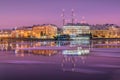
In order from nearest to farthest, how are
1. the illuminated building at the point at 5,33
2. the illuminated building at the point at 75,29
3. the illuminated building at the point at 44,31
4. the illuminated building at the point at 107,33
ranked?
the illuminated building at the point at 75,29 → the illuminated building at the point at 44,31 → the illuminated building at the point at 5,33 → the illuminated building at the point at 107,33

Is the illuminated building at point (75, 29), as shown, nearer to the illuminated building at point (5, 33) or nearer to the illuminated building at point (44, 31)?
the illuminated building at point (44, 31)

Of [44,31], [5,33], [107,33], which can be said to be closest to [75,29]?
[44,31]

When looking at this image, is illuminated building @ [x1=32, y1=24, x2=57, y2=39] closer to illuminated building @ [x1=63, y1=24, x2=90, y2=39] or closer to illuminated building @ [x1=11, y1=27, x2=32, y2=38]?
illuminated building @ [x1=11, y1=27, x2=32, y2=38]

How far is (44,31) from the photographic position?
138m

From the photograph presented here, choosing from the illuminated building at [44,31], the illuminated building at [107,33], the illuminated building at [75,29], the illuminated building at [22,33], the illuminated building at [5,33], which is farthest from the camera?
the illuminated building at [107,33]

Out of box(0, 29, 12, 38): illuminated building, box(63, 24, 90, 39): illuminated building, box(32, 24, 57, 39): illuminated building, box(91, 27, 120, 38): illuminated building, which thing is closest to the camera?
box(63, 24, 90, 39): illuminated building

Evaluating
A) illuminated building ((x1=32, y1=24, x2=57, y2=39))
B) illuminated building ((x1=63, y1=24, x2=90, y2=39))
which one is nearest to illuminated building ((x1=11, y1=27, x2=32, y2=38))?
illuminated building ((x1=32, y1=24, x2=57, y2=39))

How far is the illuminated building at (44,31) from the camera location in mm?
135625

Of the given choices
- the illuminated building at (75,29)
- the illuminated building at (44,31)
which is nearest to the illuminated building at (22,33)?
the illuminated building at (44,31)

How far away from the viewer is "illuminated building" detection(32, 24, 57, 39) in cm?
13562

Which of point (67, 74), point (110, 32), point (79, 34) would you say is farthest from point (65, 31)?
point (67, 74)

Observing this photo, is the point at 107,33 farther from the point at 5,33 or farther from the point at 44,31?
the point at 5,33

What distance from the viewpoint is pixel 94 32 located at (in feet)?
483

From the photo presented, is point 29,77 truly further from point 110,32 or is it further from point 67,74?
point 110,32
